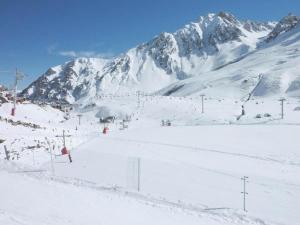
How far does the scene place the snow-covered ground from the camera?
16047 mm

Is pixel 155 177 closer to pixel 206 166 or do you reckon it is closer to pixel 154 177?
pixel 154 177

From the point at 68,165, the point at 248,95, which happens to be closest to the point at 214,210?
the point at 68,165

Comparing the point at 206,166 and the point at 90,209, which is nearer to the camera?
the point at 90,209

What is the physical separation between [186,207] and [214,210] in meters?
1.24

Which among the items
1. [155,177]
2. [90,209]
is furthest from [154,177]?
[90,209]

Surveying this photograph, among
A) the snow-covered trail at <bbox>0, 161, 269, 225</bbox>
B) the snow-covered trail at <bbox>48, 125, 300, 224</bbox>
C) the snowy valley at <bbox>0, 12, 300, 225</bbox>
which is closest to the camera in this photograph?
the snow-covered trail at <bbox>0, 161, 269, 225</bbox>

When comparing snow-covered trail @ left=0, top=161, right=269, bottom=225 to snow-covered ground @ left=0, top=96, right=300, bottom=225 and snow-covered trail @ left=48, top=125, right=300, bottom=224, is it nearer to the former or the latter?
snow-covered ground @ left=0, top=96, right=300, bottom=225

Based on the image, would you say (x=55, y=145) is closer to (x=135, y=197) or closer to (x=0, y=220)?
(x=135, y=197)

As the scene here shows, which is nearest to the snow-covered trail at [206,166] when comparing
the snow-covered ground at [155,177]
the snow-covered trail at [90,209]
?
the snow-covered ground at [155,177]

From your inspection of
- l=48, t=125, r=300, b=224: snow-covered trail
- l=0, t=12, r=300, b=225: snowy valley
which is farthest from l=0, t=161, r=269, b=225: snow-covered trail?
l=48, t=125, r=300, b=224: snow-covered trail

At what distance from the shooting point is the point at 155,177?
22438mm

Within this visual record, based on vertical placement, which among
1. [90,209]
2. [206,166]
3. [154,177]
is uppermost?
[206,166]

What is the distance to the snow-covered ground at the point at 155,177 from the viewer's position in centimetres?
1605

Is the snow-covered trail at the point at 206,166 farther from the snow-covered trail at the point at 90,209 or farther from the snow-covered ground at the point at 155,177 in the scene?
the snow-covered trail at the point at 90,209
